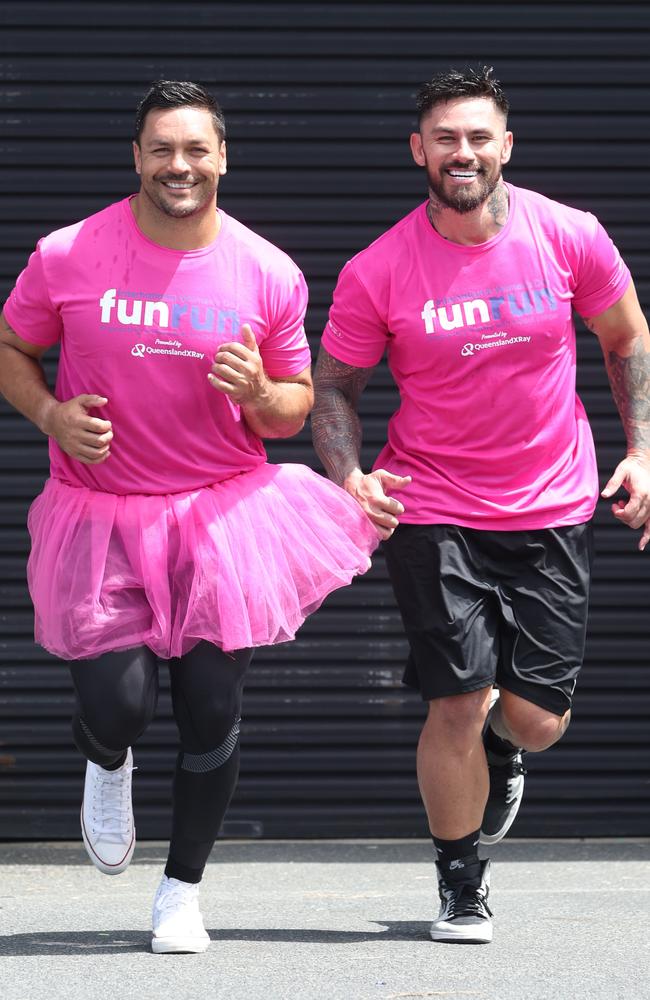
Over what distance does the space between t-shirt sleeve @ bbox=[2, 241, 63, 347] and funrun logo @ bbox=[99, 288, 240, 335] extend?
0.18 meters

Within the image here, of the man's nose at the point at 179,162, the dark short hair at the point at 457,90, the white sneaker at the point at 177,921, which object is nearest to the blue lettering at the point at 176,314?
the man's nose at the point at 179,162

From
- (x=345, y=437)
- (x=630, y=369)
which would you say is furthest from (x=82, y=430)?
(x=630, y=369)

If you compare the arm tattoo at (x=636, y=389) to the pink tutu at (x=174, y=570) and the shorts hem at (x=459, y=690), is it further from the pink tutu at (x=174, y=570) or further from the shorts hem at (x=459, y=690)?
the pink tutu at (x=174, y=570)

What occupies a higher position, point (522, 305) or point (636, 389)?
point (522, 305)

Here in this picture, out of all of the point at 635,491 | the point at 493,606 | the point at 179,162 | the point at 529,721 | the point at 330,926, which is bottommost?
the point at 330,926

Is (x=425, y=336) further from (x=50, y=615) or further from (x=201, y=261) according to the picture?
(x=50, y=615)

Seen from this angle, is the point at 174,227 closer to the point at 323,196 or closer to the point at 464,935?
the point at 323,196

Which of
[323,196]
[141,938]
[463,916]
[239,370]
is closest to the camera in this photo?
[239,370]

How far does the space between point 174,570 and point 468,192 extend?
136 centimetres

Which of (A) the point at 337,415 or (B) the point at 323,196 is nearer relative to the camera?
(A) the point at 337,415

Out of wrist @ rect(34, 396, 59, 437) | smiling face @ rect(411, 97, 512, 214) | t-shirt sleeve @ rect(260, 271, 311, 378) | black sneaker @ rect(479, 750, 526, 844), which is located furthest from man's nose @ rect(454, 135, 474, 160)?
black sneaker @ rect(479, 750, 526, 844)

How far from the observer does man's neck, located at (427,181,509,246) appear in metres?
4.74

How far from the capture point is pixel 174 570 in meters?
4.55

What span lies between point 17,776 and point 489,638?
240 centimetres
